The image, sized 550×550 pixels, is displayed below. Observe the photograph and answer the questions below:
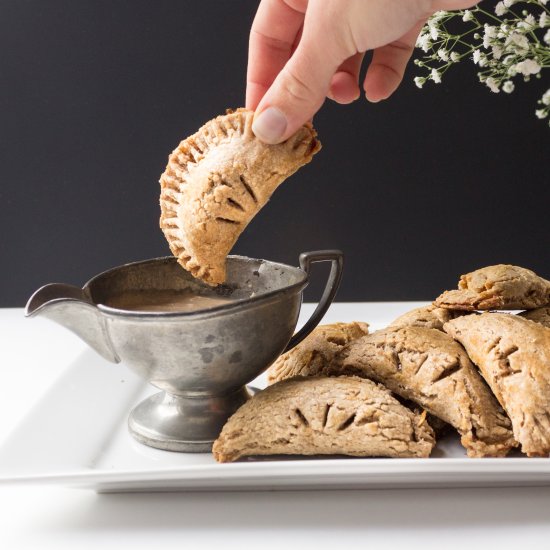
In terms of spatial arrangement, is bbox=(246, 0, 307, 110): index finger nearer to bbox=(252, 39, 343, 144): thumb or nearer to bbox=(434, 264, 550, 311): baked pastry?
bbox=(252, 39, 343, 144): thumb

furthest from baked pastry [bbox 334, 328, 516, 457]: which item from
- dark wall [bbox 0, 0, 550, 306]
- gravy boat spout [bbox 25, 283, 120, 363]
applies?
Answer: dark wall [bbox 0, 0, 550, 306]

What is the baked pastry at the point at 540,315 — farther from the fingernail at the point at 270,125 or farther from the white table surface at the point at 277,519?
the fingernail at the point at 270,125

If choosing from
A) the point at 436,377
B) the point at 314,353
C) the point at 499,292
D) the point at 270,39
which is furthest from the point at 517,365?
the point at 270,39

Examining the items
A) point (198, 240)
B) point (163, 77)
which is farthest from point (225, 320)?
point (163, 77)

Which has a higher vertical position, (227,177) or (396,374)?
(227,177)

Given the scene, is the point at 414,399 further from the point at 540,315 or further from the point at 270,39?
the point at 270,39

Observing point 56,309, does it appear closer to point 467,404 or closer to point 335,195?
point 467,404
